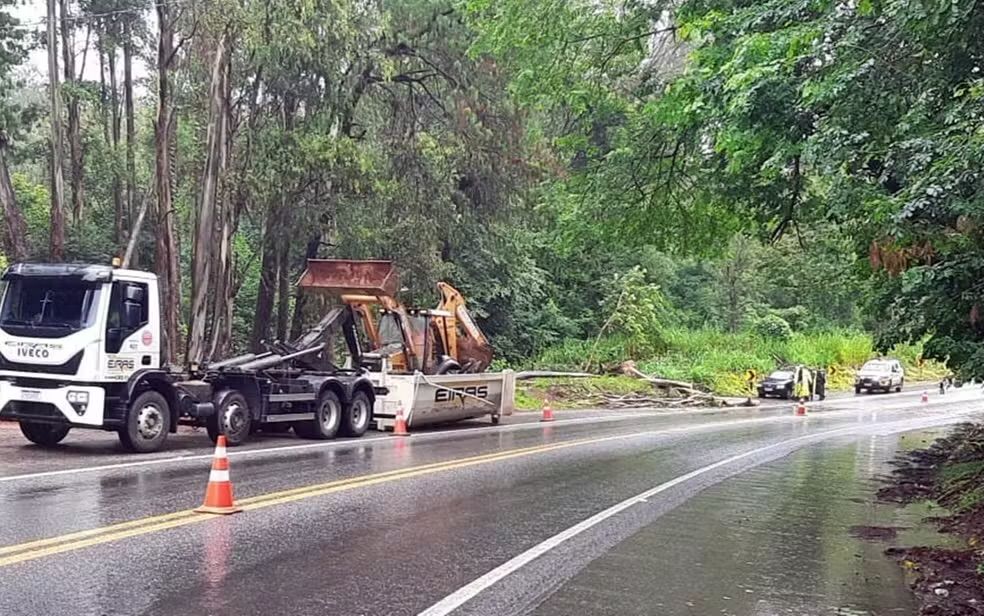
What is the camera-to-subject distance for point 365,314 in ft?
63.7

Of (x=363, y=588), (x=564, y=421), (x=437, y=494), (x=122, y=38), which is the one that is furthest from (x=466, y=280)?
(x=363, y=588)

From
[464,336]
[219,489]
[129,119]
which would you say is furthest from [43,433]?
[129,119]

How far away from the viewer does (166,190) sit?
24.8 meters

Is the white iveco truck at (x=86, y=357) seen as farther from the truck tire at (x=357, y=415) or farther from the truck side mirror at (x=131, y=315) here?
the truck tire at (x=357, y=415)

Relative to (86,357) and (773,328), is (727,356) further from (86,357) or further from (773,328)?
(86,357)

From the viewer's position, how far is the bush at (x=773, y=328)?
5447cm

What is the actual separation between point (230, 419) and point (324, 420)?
7.41ft

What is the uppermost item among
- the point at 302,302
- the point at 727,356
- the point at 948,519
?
the point at 302,302

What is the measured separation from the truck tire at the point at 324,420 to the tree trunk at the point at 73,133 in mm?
22476

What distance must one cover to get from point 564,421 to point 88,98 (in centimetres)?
1956

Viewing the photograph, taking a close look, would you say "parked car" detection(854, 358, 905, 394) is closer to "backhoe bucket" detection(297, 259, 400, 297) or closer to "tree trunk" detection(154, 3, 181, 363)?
"tree trunk" detection(154, 3, 181, 363)

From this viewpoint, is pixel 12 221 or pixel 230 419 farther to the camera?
pixel 12 221

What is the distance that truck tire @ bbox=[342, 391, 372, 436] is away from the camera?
1739 centimetres

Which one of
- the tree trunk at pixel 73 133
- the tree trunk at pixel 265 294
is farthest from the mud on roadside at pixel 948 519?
the tree trunk at pixel 73 133
